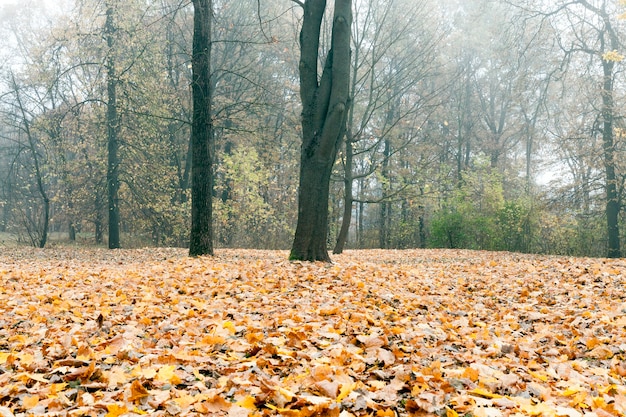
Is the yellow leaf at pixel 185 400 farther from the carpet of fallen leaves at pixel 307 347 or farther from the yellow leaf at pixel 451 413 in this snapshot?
the yellow leaf at pixel 451 413

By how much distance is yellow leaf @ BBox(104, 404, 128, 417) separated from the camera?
1.93 metres

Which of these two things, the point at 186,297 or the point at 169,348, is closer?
the point at 169,348

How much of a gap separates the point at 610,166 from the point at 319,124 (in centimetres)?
969

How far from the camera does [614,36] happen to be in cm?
1271

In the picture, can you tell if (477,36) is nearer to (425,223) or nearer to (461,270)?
(425,223)

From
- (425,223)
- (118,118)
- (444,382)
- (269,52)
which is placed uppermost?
(269,52)

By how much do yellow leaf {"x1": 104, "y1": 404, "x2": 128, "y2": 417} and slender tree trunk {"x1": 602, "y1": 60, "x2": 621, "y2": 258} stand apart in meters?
13.5

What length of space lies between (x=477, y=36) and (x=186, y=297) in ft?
68.3

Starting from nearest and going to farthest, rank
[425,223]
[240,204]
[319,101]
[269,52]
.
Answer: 1. [319,101]
2. [240,204]
3. [269,52]
4. [425,223]

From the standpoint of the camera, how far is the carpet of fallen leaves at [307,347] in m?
2.11

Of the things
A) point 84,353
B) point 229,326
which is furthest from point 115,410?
point 229,326

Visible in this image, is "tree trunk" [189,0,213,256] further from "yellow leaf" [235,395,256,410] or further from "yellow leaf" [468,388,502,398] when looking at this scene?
"yellow leaf" [468,388,502,398]

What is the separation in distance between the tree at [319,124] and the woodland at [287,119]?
0.74ft

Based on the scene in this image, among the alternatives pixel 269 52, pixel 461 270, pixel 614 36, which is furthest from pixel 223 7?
pixel 461 270
